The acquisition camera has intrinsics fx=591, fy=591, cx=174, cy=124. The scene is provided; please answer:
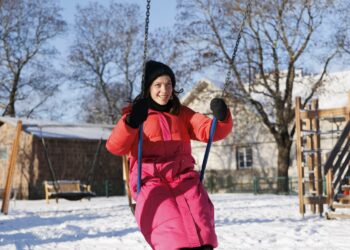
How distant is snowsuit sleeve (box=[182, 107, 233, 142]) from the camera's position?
163 inches

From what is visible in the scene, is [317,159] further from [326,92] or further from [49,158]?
[326,92]

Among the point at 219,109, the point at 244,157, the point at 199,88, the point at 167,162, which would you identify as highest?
the point at 199,88

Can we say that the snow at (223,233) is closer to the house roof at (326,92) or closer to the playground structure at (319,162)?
the playground structure at (319,162)

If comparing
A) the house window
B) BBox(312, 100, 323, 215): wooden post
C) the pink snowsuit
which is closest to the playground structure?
BBox(312, 100, 323, 215): wooden post

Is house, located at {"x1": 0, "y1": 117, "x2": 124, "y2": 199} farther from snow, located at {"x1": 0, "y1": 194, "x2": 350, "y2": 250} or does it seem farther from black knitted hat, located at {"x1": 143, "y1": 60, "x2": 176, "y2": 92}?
black knitted hat, located at {"x1": 143, "y1": 60, "x2": 176, "y2": 92}

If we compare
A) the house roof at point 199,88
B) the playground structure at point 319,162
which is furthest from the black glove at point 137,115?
the house roof at point 199,88

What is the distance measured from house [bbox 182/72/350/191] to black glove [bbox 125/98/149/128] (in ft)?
93.3

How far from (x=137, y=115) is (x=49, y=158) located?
2669 cm

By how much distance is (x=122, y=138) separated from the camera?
388 centimetres

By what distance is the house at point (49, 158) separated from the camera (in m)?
29.5

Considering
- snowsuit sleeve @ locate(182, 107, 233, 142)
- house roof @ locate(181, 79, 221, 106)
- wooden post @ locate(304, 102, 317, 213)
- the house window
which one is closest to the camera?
snowsuit sleeve @ locate(182, 107, 233, 142)

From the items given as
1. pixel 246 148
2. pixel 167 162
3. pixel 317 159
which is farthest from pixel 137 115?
pixel 246 148

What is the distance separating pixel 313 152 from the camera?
44.4ft

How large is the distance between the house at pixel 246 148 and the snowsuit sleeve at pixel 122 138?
2831 centimetres
